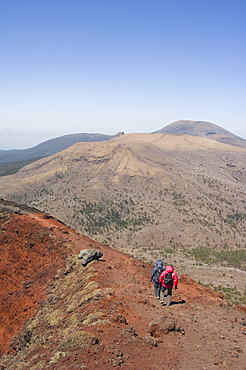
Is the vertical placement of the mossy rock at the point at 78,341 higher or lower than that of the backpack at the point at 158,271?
lower

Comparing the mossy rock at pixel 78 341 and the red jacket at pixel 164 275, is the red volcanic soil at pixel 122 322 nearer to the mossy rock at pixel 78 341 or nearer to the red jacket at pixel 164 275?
the mossy rock at pixel 78 341

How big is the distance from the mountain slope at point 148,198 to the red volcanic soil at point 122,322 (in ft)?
89.1

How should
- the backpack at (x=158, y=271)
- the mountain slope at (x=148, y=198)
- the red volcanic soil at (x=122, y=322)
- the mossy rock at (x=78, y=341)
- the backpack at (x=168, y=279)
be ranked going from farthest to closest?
the mountain slope at (x=148, y=198), the backpack at (x=158, y=271), the backpack at (x=168, y=279), the mossy rock at (x=78, y=341), the red volcanic soil at (x=122, y=322)

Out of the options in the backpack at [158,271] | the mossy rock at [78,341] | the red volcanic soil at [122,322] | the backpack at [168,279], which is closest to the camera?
the red volcanic soil at [122,322]

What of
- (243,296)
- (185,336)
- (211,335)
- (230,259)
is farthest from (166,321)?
(230,259)

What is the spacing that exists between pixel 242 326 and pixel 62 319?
7579mm

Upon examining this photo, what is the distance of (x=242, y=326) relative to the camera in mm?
10570

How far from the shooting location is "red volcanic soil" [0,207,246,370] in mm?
8234

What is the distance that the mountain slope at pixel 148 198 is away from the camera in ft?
229

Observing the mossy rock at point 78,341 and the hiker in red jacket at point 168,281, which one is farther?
the hiker in red jacket at point 168,281

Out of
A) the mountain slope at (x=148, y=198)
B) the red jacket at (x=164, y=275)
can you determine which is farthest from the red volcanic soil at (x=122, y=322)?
the mountain slope at (x=148, y=198)

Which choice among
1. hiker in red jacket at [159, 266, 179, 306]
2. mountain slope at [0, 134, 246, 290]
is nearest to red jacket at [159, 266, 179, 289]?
hiker in red jacket at [159, 266, 179, 306]

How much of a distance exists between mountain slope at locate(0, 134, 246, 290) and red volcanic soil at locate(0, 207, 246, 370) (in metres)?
27.2

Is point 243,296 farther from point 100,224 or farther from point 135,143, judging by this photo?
point 135,143
